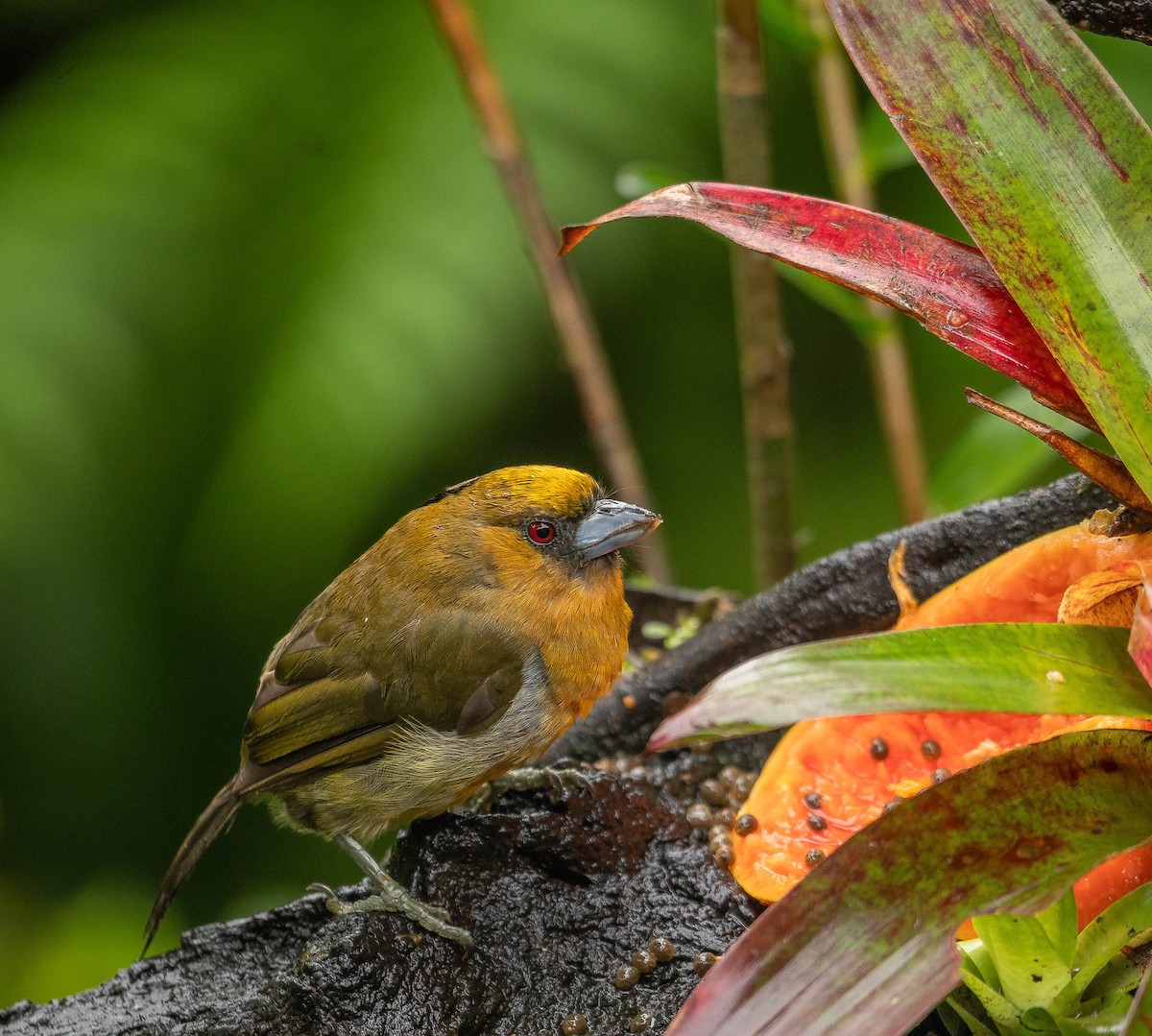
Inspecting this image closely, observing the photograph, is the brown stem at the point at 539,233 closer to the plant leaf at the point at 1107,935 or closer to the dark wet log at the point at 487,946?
the dark wet log at the point at 487,946

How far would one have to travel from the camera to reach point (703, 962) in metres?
1.51

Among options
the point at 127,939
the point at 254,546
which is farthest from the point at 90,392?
the point at 127,939

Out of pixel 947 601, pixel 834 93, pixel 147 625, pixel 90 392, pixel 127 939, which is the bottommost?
pixel 127 939

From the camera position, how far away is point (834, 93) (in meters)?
2.58

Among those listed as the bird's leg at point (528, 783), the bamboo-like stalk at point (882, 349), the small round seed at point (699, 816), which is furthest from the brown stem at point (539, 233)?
the small round seed at point (699, 816)

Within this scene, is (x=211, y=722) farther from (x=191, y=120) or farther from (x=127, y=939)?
(x=191, y=120)

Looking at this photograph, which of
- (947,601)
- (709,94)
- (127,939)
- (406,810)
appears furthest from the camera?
(709,94)

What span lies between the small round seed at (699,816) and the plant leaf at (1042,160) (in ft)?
2.66

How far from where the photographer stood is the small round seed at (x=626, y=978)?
1.51 metres

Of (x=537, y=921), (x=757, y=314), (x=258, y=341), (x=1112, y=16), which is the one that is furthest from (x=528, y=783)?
(x=258, y=341)

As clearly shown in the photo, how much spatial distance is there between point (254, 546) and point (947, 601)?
207 cm

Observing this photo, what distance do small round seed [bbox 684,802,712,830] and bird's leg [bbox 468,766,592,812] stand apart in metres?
0.16

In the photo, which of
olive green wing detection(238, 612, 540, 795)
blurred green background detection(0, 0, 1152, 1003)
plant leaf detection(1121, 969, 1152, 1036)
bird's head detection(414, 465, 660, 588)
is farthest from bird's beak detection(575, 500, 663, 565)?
blurred green background detection(0, 0, 1152, 1003)

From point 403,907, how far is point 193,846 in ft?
1.76
